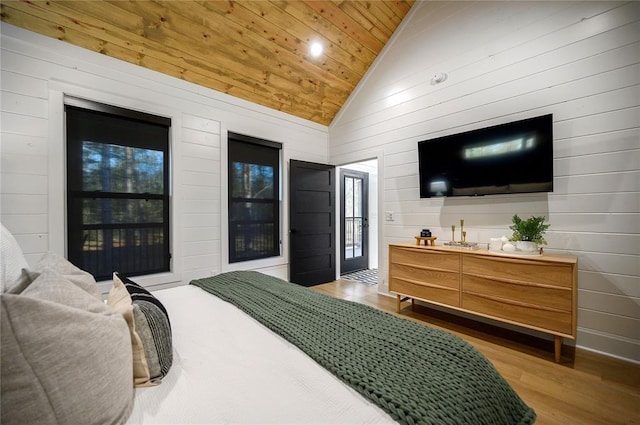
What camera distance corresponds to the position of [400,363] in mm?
957

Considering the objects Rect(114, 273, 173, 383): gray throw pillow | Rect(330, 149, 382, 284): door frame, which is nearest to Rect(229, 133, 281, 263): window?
Rect(330, 149, 382, 284): door frame

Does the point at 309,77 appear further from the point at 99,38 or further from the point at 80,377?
the point at 80,377

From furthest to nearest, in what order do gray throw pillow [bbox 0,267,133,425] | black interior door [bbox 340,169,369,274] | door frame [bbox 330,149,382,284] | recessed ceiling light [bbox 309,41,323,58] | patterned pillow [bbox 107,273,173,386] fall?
black interior door [bbox 340,169,369,274], door frame [bbox 330,149,382,284], recessed ceiling light [bbox 309,41,323,58], patterned pillow [bbox 107,273,173,386], gray throw pillow [bbox 0,267,133,425]

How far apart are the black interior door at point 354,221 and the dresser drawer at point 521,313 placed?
8.49ft

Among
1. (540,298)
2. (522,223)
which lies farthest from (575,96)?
(540,298)

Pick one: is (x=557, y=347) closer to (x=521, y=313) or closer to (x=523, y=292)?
(x=521, y=313)

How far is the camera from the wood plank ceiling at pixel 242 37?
2.22m

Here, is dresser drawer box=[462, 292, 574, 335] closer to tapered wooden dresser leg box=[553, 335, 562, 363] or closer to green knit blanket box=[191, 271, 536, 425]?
tapered wooden dresser leg box=[553, 335, 562, 363]

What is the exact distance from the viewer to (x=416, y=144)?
3.24 m

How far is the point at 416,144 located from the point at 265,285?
2542 mm

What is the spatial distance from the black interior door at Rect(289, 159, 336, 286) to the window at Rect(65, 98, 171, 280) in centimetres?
167

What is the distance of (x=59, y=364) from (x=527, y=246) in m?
2.90

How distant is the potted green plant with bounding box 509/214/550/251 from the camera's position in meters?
2.19

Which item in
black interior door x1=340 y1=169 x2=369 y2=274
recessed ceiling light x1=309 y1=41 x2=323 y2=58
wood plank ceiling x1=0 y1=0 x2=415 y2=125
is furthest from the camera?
black interior door x1=340 y1=169 x2=369 y2=274
